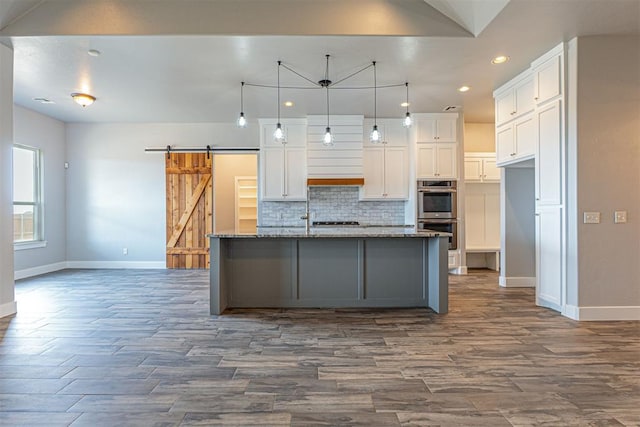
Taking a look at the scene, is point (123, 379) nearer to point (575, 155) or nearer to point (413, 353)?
point (413, 353)

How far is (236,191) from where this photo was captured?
8711mm

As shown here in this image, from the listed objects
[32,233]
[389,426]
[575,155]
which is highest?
[575,155]

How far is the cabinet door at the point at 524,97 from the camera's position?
4.38m

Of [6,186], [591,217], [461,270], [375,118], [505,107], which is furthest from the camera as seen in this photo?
[375,118]

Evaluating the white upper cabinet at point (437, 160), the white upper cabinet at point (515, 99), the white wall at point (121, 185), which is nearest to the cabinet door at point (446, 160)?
the white upper cabinet at point (437, 160)

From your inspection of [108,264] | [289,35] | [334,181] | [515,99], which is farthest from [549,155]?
[108,264]

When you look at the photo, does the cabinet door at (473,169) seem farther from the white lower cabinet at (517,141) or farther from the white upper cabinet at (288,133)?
the white upper cabinet at (288,133)

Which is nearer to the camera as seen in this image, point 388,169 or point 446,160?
point 446,160

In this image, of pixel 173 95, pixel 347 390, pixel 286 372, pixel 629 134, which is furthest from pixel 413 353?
pixel 173 95

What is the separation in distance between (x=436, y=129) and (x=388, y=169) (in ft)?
3.49

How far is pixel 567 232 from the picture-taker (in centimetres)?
379

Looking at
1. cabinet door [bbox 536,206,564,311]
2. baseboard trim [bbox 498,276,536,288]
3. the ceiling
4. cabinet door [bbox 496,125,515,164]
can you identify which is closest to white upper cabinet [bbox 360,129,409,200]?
cabinet door [bbox 496,125,515,164]

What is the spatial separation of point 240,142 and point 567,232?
5.50m

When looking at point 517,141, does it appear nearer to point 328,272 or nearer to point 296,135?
point 328,272
